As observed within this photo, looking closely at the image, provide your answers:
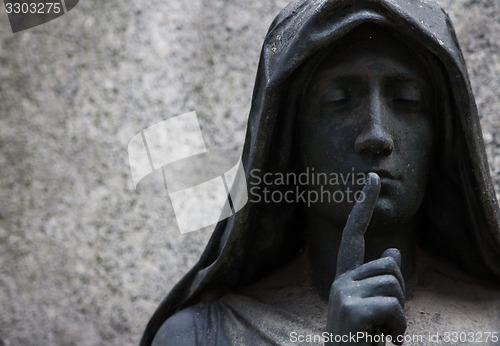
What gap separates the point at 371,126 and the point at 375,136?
0.03 metres

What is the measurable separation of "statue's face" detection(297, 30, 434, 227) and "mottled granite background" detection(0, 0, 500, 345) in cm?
119

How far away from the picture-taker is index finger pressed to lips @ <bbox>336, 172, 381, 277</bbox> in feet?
8.16

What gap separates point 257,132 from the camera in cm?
282

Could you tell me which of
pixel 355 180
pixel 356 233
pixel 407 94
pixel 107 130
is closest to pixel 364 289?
pixel 356 233

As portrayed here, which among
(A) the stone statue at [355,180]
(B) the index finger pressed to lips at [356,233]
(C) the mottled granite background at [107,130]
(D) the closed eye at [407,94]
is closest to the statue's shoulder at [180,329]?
(A) the stone statue at [355,180]

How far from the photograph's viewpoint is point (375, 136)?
8.80 feet

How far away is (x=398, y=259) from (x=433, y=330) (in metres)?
0.35

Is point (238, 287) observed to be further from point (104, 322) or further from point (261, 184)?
point (104, 322)

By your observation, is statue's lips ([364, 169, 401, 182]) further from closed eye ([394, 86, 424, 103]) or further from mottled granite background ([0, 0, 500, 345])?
mottled granite background ([0, 0, 500, 345])

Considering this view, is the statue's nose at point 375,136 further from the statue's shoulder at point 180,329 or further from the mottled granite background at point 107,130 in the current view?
the mottled granite background at point 107,130

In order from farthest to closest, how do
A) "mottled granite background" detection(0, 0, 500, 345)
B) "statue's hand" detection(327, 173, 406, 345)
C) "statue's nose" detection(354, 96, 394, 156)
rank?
"mottled granite background" detection(0, 0, 500, 345) → "statue's nose" detection(354, 96, 394, 156) → "statue's hand" detection(327, 173, 406, 345)

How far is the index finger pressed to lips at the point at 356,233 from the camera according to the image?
2.49m

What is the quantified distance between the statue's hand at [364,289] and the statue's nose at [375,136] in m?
0.17

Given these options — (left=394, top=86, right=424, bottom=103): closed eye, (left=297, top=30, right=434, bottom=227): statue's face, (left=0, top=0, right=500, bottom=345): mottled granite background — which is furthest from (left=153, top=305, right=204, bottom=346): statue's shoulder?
(left=0, top=0, right=500, bottom=345): mottled granite background
